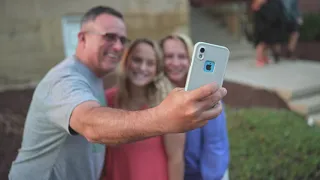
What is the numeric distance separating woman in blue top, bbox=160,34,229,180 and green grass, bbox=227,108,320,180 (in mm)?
1867

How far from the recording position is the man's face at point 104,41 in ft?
7.06

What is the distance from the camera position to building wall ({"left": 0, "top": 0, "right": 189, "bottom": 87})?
5.76 metres

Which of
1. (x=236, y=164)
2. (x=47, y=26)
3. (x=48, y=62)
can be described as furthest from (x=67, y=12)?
(x=236, y=164)

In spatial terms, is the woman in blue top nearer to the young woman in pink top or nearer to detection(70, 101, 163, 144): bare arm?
the young woman in pink top

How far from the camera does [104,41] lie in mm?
2156

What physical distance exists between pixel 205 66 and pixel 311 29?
38.7 feet

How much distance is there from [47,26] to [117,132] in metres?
5.07

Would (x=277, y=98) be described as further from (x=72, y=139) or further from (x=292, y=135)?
(x=72, y=139)

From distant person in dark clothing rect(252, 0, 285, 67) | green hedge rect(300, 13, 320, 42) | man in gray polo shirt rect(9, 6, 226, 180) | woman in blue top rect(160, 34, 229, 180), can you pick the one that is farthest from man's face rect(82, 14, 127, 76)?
green hedge rect(300, 13, 320, 42)

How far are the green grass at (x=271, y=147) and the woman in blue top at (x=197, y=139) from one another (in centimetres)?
187

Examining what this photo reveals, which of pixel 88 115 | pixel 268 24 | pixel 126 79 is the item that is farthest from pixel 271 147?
pixel 268 24

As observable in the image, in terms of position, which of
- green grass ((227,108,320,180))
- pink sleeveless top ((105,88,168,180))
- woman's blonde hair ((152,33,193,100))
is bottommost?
green grass ((227,108,320,180))

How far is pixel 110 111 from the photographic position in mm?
1558

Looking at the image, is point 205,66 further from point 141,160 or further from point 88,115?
point 141,160
